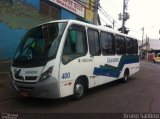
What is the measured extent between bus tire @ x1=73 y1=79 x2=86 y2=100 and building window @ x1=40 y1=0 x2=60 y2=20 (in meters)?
8.72

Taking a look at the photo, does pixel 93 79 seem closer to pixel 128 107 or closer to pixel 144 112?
pixel 128 107

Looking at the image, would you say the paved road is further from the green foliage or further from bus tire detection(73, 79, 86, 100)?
the green foliage

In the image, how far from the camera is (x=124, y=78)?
51.1ft

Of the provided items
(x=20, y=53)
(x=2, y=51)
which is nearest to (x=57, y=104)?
(x=20, y=53)

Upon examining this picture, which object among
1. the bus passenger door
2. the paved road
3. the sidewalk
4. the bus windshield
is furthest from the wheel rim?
the sidewalk

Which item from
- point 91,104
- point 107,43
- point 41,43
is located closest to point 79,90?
point 91,104

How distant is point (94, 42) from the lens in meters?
11.5

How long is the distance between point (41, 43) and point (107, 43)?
423 centimetres

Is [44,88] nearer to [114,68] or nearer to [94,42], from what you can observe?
[94,42]

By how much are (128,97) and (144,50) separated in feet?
241

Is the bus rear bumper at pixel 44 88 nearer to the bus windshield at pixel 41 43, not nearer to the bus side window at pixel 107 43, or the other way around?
the bus windshield at pixel 41 43

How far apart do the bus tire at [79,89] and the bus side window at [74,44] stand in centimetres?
93

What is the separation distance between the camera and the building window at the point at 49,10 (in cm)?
1812

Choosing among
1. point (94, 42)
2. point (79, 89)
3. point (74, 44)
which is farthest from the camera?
point (94, 42)
